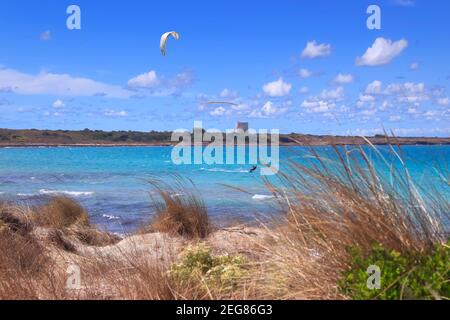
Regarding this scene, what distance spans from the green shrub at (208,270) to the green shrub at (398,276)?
35.4 inches

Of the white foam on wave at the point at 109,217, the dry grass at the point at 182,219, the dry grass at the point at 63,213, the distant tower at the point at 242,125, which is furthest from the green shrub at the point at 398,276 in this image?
the white foam on wave at the point at 109,217

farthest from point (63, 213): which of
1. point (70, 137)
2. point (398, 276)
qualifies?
point (70, 137)

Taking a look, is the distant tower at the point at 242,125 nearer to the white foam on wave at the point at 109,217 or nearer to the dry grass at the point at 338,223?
the dry grass at the point at 338,223

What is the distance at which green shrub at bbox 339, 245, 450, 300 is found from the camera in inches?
127

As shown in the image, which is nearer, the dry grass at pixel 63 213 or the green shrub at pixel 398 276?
the green shrub at pixel 398 276

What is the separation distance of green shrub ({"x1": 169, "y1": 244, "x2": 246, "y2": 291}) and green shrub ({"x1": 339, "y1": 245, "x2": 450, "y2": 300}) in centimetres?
90

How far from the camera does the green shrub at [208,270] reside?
4059mm

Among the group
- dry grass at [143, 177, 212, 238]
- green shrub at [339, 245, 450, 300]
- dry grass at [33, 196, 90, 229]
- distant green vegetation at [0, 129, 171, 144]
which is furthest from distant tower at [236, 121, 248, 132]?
distant green vegetation at [0, 129, 171, 144]

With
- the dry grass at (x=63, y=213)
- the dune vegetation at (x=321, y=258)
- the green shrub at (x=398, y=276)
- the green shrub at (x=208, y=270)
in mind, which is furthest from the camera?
the dry grass at (x=63, y=213)

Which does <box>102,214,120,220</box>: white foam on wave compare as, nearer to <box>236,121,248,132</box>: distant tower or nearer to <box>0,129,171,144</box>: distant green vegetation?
<box>236,121,248,132</box>: distant tower
